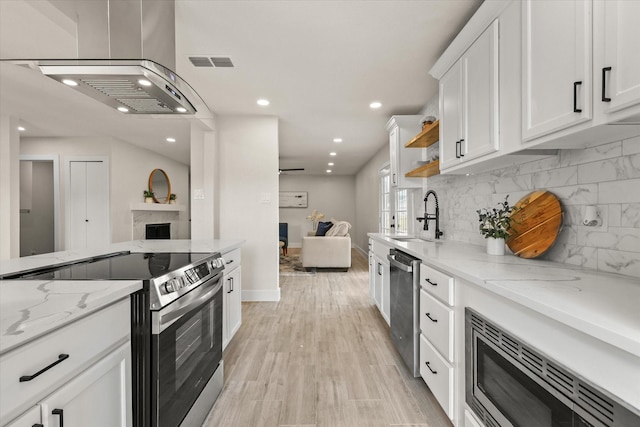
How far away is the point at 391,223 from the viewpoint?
5172mm

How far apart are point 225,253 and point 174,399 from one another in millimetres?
1136

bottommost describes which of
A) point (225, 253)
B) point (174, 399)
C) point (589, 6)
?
point (174, 399)

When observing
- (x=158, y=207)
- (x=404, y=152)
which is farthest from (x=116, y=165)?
(x=404, y=152)

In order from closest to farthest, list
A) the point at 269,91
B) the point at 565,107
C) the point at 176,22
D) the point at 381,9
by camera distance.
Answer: the point at 565,107 → the point at 381,9 → the point at 176,22 → the point at 269,91

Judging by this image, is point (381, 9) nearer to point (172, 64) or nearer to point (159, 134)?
point (172, 64)

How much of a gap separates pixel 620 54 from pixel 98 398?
2.01 m

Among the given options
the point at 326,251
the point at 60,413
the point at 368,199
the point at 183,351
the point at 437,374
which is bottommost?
the point at 437,374

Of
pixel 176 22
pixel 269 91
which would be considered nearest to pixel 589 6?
pixel 176 22

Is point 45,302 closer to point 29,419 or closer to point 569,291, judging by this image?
point 29,419

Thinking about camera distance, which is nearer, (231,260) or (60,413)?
(60,413)

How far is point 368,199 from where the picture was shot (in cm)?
764

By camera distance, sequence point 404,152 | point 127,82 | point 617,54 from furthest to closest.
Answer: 1. point 404,152
2. point 127,82
3. point 617,54

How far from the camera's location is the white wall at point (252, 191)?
400cm

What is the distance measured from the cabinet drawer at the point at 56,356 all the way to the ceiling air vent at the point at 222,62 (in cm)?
220
